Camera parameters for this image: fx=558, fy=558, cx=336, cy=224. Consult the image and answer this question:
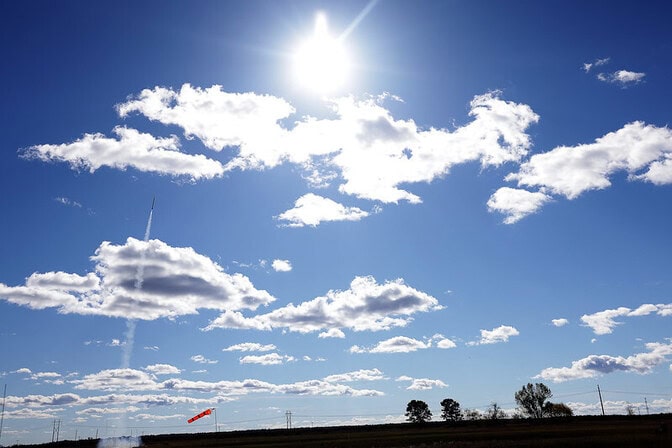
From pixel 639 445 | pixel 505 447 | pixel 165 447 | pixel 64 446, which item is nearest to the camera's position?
pixel 639 445

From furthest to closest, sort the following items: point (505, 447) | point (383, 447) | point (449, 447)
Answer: point (383, 447), point (449, 447), point (505, 447)

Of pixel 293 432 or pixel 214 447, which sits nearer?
pixel 214 447

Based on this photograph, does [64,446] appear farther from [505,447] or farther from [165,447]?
[505,447]

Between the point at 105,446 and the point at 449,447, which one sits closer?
the point at 449,447

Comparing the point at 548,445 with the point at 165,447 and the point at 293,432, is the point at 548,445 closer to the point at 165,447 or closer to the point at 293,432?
the point at 165,447

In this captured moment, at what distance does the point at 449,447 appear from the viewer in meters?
67.2

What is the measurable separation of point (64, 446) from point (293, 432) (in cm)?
7065

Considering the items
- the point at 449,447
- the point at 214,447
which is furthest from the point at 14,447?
the point at 449,447

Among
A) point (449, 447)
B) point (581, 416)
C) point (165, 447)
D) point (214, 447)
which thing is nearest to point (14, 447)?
point (165, 447)

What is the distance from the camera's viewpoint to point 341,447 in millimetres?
91875

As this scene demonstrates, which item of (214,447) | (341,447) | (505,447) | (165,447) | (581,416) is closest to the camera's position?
(505,447)

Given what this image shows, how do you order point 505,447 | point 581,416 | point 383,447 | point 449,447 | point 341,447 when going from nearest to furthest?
point 505,447 < point 449,447 < point 383,447 < point 341,447 < point 581,416

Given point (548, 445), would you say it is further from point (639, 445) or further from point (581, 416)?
point (581, 416)

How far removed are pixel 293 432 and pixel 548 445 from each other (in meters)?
143
